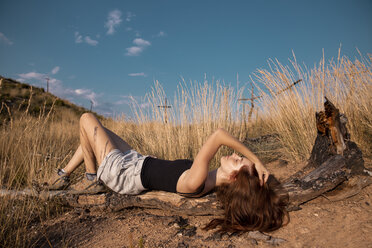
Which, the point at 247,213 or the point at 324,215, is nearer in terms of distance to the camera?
the point at 247,213

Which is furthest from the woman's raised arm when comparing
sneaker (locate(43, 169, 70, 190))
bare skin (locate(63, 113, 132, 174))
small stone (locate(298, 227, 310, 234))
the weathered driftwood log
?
sneaker (locate(43, 169, 70, 190))

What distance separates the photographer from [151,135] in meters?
4.20

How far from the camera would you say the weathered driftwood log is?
2.01 meters

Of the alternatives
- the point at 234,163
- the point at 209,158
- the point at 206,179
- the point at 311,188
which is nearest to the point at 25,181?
the point at 206,179

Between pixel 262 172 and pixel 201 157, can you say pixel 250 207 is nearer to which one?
pixel 262 172

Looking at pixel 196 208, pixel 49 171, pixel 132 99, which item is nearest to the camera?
pixel 196 208

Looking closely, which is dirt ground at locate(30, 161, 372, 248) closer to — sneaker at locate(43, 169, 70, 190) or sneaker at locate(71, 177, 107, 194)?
sneaker at locate(71, 177, 107, 194)

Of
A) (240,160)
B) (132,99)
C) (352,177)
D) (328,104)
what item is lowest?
(352,177)

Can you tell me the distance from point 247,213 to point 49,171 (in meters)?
2.30

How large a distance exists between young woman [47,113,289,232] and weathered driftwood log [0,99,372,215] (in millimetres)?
100

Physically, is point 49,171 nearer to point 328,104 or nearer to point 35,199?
point 35,199

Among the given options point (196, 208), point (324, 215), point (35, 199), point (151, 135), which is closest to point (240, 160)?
point (196, 208)

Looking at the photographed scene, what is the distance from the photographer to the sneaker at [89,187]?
2.36 meters

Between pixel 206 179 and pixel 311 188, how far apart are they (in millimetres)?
961
